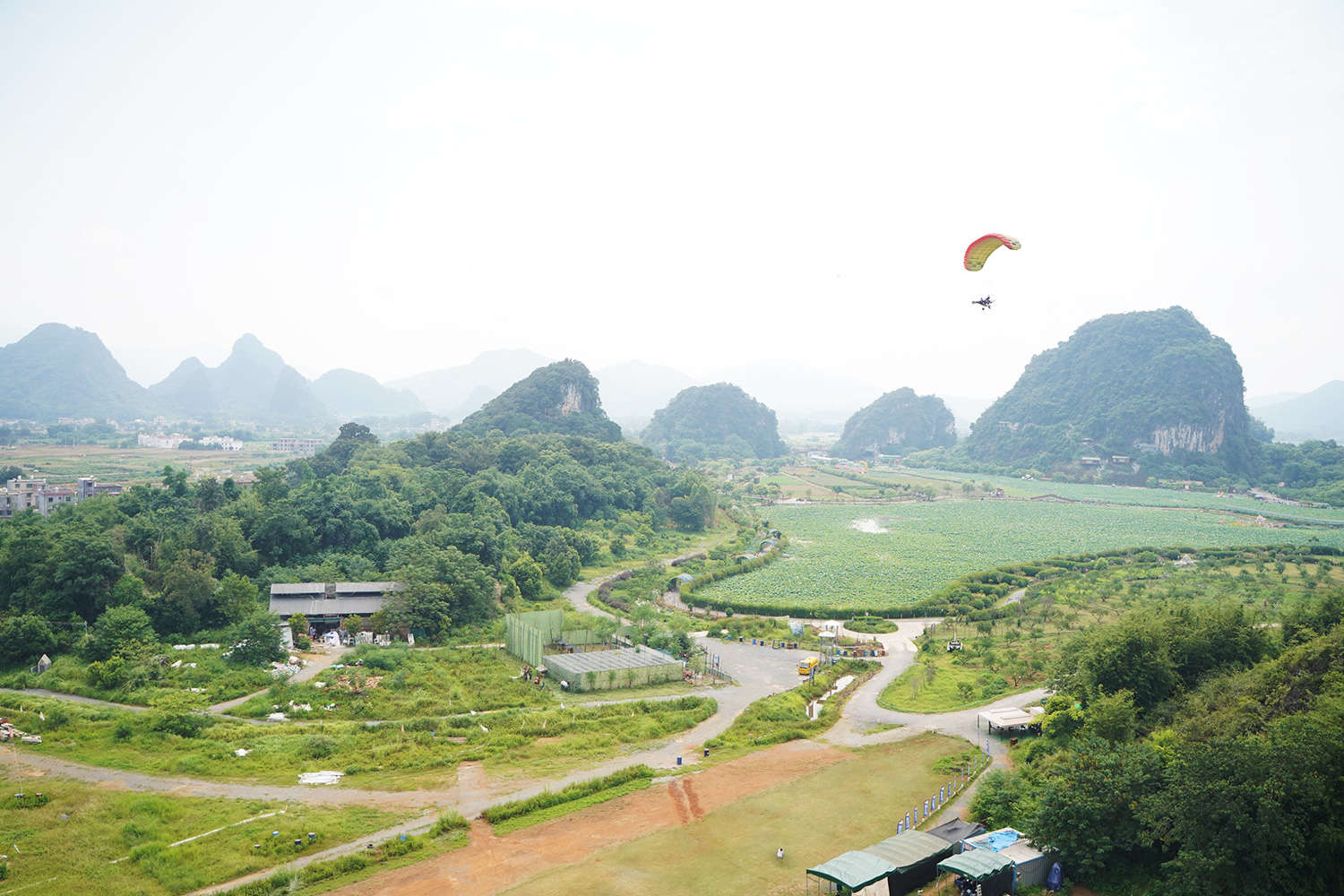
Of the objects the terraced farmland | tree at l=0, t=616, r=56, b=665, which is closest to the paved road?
tree at l=0, t=616, r=56, b=665

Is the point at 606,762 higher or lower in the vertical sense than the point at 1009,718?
lower

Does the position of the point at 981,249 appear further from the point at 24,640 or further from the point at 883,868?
the point at 24,640

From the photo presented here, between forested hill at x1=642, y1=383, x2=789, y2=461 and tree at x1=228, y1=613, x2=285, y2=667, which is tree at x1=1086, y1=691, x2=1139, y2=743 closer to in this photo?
tree at x1=228, y1=613, x2=285, y2=667

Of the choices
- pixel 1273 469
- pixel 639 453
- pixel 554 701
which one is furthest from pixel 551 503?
pixel 1273 469

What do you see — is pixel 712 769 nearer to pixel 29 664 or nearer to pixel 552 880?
pixel 552 880

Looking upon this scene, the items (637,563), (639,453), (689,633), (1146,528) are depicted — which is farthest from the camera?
(639,453)

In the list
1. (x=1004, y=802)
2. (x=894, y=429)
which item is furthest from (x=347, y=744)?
(x=894, y=429)
